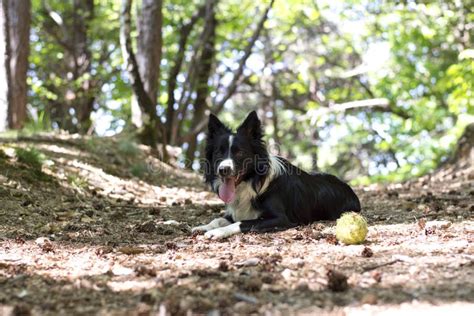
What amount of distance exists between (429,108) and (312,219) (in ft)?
34.1

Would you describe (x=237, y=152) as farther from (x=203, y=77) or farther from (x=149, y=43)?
(x=203, y=77)

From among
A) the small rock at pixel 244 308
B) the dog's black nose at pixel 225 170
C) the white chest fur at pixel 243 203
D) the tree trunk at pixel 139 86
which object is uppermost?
the tree trunk at pixel 139 86

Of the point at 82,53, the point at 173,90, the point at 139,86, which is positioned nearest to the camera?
the point at 139,86

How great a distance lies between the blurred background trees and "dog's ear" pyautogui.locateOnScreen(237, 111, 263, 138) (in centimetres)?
496

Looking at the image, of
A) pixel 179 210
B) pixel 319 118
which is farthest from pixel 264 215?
pixel 319 118

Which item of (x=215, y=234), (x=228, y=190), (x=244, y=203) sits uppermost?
(x=228, y=190)

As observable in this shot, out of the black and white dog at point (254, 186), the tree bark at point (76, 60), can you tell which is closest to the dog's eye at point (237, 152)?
the black and white dog at point (254, 186)

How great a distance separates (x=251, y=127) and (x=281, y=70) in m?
14.0

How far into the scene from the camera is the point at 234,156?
19.2ft

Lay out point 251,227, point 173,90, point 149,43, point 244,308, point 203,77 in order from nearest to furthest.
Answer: point 244,308, point 251,227, point 149,43, point 173,90, point 203,77

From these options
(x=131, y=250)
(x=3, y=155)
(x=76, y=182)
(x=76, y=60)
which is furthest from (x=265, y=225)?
(x=76, y=60)

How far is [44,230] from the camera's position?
5.35 meters

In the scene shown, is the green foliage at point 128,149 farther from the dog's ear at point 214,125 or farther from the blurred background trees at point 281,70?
the dog's ear at point 214,125

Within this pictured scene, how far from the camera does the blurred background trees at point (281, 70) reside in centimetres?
1300
